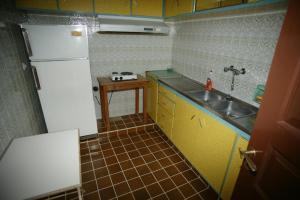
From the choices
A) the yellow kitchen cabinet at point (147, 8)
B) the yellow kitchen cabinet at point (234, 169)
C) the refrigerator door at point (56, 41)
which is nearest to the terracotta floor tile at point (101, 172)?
the yellow kitchen cabinet at point (234, 169)

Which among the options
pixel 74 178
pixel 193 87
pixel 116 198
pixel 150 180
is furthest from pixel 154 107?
pixel 74 178

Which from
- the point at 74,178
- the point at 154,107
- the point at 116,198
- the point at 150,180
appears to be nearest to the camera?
the point at 74,178

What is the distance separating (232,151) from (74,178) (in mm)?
1192

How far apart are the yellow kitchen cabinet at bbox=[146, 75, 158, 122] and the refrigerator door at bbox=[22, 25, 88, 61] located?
1.16 meters

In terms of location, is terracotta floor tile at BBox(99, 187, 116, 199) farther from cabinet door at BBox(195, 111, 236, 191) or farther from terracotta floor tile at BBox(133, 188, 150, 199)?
cabinet door at BBox(195, 111, 236, 191)

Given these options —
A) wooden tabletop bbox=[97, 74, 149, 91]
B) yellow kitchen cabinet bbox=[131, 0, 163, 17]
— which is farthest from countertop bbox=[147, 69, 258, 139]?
yellow kitchen cabinet bbox=[131, 0, 163, 17]

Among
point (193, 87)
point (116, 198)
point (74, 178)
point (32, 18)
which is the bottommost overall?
point (116, 198)

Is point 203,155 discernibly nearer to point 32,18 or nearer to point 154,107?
point 154,107

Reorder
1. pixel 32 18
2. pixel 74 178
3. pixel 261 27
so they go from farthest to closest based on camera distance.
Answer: pixel 32 18 < pixel 261 27 < pixel 74 178

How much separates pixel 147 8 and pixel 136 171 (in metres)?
2.32

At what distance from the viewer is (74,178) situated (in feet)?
3.18

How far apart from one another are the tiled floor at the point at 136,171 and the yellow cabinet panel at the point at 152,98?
1.38ft

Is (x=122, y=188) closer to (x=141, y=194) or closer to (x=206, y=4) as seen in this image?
(x=141, y=194)

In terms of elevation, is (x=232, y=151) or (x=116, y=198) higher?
(x=232, y=151)
